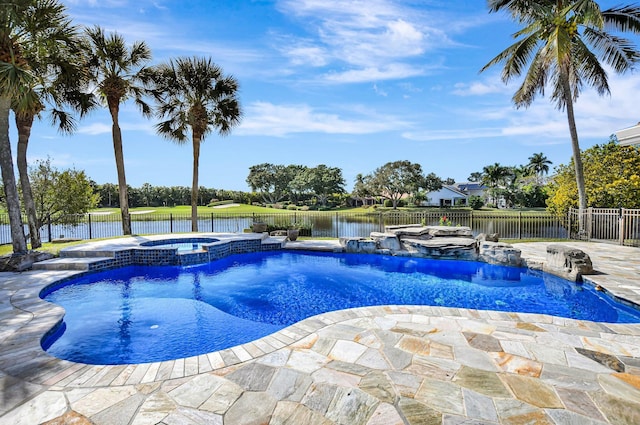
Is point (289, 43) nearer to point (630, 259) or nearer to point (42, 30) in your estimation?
point (42, 30)

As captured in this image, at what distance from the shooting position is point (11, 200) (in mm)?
7348

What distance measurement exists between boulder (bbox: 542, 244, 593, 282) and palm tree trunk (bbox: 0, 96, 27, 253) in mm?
12713

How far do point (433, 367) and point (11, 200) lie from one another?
31.4 feet

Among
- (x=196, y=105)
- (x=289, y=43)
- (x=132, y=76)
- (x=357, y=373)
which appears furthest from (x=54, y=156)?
(x=357, y=373)

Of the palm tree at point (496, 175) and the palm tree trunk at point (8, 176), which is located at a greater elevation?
the palm tree at point (496, 175)

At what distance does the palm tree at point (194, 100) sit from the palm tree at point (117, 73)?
2.08 feet

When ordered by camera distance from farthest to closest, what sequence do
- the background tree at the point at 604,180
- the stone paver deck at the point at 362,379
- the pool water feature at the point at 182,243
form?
the background tree at the point at 604,180 < the pool water feature at the point at 182,243 < the stone paver deck at the point at 362,379

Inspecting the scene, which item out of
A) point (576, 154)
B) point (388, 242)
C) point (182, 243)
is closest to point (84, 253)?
point (182, 243)

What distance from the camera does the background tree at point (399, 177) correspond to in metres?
39.6

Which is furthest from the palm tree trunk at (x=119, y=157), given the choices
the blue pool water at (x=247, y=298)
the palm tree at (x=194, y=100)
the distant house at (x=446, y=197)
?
the distant house at (x=446, y=197)

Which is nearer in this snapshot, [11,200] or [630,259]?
[11,200]

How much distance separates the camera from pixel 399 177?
3978 centimetres

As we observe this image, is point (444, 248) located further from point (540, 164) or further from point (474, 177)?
point (474, 177)

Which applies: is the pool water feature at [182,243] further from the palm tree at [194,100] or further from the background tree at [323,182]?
the background tree at [323,182]
